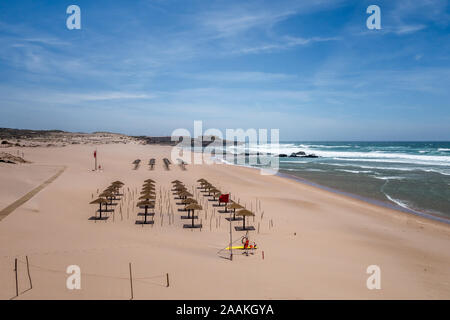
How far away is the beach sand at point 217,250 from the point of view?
921 cm

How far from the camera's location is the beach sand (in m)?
9.21

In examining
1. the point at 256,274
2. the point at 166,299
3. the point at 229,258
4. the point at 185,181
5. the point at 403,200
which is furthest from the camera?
the point at 185,181

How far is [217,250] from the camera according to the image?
1305 cm

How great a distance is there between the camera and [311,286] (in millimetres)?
9812

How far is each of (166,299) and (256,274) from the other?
3.49m

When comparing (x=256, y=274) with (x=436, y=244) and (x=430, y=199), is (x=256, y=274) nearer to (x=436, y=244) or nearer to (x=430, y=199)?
(x=436, y=244)

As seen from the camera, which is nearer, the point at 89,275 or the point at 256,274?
the point at 89,275

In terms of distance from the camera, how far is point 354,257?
13.0m
